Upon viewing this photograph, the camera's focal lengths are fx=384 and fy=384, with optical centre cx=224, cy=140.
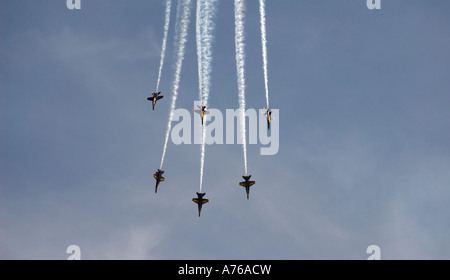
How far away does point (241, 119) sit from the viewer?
1455 inches
